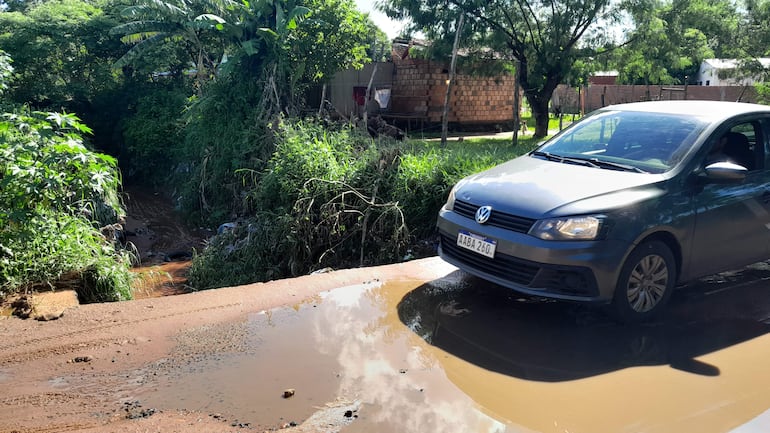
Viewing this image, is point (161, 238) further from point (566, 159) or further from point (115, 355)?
point (566, 159)

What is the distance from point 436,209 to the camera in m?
8.15

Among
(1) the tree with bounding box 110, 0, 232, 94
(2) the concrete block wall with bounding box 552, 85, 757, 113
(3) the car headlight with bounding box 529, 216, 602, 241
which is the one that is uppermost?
(1) the tree with bounding box 110, 0, 232, 94

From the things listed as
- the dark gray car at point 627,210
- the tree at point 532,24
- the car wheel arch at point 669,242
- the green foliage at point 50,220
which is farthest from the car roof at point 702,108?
the tree at point 532,24

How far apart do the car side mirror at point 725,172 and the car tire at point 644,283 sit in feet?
2.39

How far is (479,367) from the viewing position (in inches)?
156

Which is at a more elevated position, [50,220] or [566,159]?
[566,159]

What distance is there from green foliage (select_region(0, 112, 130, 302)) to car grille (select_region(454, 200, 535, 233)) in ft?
11.8

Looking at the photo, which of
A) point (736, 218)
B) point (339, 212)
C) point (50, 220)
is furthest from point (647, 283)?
point (50, 220)

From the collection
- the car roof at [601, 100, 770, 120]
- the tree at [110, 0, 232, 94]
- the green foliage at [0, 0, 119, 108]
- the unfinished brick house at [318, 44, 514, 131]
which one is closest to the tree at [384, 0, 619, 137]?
the unfinished brick house at [318, 44, 514, 131]

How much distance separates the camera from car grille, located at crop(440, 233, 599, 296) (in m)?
4.30

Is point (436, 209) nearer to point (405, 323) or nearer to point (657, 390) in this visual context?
point (405, 323)

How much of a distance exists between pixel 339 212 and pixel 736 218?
484cm

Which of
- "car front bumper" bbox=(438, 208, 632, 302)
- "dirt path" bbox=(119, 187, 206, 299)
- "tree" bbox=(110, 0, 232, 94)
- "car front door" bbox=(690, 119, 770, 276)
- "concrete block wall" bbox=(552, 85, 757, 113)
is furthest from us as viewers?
"concrete block wall" bbox=(552, 85, 757, 113)

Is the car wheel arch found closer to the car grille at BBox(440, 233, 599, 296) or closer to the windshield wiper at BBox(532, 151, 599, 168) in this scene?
the car grille at BBox(440, 233, 599, 296)
